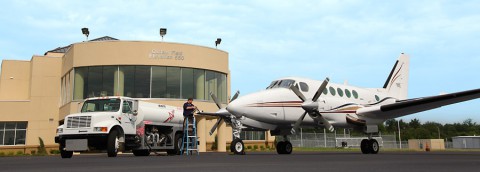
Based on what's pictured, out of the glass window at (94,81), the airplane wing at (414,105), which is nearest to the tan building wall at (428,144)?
the airplane wing at (414,105)

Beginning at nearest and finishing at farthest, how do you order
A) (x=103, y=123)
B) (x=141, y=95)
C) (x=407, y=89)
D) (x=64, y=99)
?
(x=103, y=123) < (x=407, y=89) < (x=141, y=95) < (x=64, y=99)

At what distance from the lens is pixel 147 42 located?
38906 mm

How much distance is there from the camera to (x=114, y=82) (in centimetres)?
3816

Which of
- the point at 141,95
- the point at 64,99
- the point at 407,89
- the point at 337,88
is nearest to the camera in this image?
the point at 337,88

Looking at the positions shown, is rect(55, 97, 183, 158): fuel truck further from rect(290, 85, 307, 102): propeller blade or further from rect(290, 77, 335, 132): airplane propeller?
rect(290, 85, 307, 102): propeller blade

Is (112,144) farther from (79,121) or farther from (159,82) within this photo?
(159,82)

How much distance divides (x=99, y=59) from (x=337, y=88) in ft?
78.5

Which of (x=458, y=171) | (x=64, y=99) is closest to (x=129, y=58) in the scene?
(x=64, y=99)

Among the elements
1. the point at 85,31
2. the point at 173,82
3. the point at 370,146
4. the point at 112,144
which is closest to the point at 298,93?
the point at 370,146

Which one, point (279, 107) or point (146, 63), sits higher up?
point (146, 63)

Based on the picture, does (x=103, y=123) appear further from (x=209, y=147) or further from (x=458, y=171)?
(x=209, y=147)

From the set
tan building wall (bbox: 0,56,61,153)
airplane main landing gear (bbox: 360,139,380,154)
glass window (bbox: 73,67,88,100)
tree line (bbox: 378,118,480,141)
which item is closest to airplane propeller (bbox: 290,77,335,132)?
airplane main landing gear (bbox: 360,139,380,154)

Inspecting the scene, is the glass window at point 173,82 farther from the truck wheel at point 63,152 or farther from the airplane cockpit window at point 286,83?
the truck wheel at point 63,152

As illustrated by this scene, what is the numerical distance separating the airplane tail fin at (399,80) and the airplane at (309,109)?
14.5ft
